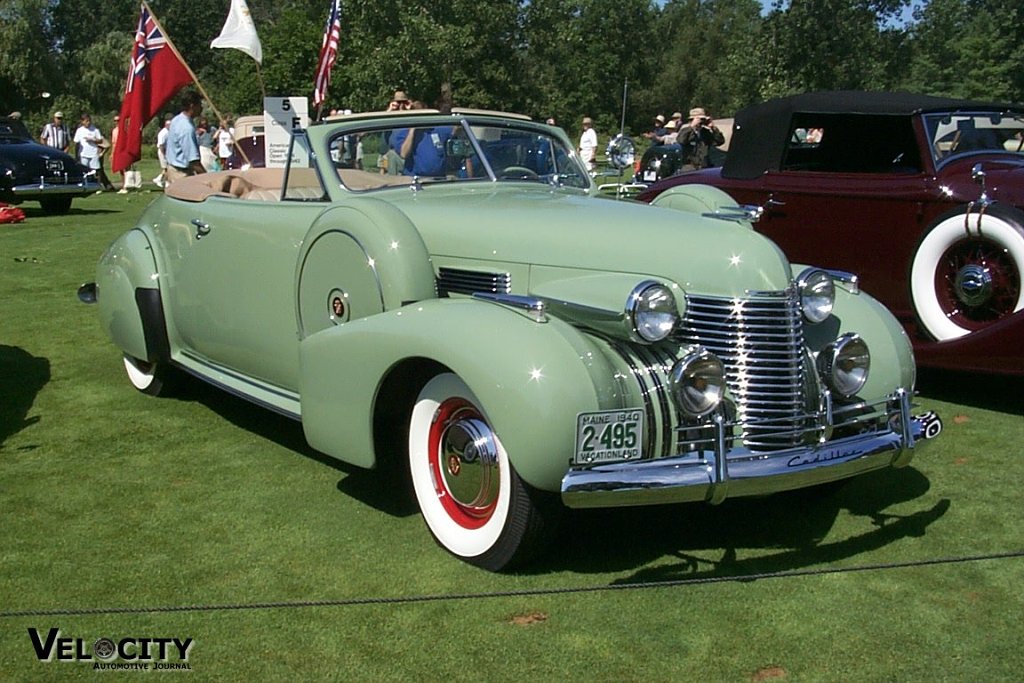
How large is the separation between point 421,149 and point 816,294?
7.12 ft

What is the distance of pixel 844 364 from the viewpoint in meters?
4.14

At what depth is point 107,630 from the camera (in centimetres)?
356

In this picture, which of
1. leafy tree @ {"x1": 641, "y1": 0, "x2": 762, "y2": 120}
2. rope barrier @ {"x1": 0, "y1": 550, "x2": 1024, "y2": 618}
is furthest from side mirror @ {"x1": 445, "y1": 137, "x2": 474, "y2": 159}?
leafy tree @ {"x1": 641, "y1": 0, "x2": 762, "y2": 120}

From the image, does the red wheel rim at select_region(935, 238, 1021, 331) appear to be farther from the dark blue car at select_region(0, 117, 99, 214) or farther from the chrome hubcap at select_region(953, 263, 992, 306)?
the dark blue car at select_region(0, 117, 99, 214)

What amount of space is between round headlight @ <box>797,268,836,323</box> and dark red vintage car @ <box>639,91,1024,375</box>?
67.5 inches

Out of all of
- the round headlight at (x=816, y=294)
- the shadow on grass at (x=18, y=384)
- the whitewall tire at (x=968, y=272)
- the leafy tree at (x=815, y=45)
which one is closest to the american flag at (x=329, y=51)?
the shadow on grass at (x=18, y=384)

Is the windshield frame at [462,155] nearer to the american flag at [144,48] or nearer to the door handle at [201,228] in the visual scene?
the door handle at [201,228]

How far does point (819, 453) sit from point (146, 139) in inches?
1864

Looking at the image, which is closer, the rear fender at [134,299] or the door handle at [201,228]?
the door handle at [201,228]

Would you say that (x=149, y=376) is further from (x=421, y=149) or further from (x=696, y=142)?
(x=696, y=142)

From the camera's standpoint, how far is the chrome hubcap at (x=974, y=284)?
639cm

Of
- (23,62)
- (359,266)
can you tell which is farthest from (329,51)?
(23,62)

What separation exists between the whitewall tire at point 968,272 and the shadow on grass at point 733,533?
1.82 meters

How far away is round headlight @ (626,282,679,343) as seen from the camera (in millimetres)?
3803
